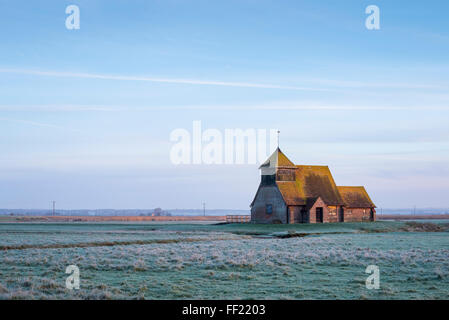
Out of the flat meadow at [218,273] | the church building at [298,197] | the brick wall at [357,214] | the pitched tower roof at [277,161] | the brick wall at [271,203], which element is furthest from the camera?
the brick wall at [357,214]

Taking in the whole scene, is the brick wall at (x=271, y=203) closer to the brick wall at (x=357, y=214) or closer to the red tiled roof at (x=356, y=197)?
the red tiled roof at (x=356, y=197)

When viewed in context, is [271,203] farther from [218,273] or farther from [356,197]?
[218,273]

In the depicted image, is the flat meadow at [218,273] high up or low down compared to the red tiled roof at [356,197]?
down

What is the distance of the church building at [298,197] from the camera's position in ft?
219

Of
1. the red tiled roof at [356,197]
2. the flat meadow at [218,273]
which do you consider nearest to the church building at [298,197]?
the red tiled roof at [356,197]

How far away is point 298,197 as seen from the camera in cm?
6769

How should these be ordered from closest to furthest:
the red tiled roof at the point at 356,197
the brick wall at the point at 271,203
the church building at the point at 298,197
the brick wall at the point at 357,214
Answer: the brick wall at the point at 271,203, the church building at the point at 298,197, the brick wall at the point at 357,214, the red tiled roof at the point at 356,197

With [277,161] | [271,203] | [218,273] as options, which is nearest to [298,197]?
[271,203]

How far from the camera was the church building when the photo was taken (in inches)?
2633

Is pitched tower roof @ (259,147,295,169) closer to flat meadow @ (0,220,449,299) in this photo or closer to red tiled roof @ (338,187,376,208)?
red tiled roof @ (338,187,376,208)

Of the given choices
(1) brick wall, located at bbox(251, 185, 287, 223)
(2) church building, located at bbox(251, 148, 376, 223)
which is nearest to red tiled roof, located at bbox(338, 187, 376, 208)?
(2) church building, located at bbox(251, 148, 376, 223)

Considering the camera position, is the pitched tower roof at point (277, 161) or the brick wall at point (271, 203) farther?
the pitched tower roof at point (277, 161)
